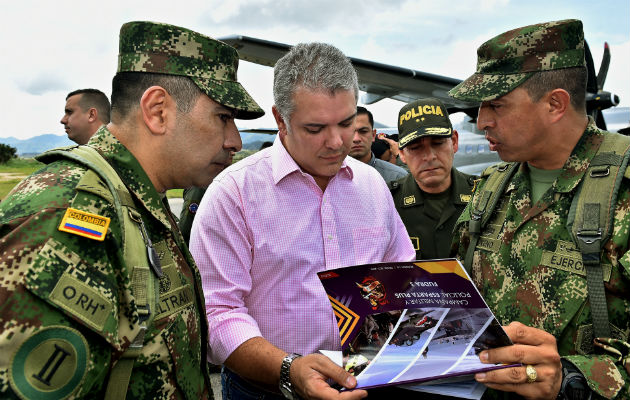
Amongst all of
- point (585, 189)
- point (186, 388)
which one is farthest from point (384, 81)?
point (186, 388)

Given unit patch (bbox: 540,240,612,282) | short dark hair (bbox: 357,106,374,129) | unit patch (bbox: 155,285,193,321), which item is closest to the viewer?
unit patch (bbox: 155,285,193,321)

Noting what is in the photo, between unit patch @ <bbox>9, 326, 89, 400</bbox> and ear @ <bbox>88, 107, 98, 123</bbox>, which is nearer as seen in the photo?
unit patch @ <bbox>9, 326, 89, 400</bbox>

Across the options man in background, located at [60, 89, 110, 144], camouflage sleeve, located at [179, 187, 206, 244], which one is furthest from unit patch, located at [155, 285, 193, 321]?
man in background, located at [60, 89, 110, 144]

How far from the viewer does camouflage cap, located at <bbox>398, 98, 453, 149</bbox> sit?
354cm

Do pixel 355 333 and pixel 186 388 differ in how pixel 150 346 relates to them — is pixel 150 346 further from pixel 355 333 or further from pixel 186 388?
pixel 355 333

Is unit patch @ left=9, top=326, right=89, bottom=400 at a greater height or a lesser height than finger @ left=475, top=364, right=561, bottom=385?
greater

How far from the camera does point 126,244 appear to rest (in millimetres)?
1233

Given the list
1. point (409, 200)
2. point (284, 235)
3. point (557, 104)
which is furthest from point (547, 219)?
point (409, 200)

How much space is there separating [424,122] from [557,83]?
5.39 feet

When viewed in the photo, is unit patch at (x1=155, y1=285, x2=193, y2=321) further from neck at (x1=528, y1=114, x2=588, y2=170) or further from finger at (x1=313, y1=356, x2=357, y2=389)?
neck at (x1=528, y1=114, x2=588, y2=170)

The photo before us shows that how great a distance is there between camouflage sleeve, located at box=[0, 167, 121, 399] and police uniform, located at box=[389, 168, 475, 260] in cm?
269

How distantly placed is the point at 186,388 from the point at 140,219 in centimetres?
53

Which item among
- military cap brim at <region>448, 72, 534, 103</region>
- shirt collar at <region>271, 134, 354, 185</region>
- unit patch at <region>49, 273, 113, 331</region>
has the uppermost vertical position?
military cap brim at <region>448, 72, 534, 103</region>

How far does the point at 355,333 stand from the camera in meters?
1.55
